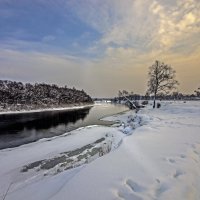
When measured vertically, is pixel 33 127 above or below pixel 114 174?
below

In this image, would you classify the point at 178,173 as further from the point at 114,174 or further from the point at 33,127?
the point at 33,127

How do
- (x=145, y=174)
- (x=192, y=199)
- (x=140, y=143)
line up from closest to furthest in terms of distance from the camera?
1. (x=192, y=199)
2. (x=145, y=174)
3. (x=140, y=143)

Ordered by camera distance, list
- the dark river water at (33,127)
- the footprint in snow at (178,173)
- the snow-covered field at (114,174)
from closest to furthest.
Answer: the snow-covered field at (114,174) → the footprint in snow at (178,173) → the dark river water at (33,127)

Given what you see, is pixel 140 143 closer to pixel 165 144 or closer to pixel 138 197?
pixel 165 144

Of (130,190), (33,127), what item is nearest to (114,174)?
(130,190)

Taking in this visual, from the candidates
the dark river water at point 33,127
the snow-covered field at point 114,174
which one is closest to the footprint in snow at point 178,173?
the snow-covered field at point 114,174

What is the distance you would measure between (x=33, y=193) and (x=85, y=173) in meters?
1.49

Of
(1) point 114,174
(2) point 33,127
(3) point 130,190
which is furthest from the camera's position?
(2) point 33,127

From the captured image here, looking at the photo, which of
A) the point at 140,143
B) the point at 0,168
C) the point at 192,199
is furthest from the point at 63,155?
the point at 192,199

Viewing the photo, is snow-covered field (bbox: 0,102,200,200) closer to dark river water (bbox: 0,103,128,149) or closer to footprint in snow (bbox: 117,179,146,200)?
footprint in snow (bbox: 117,179,146,200)

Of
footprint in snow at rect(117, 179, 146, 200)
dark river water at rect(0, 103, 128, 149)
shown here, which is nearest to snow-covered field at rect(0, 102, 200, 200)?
footprint in snow at rect(117, 179, 146, 200)

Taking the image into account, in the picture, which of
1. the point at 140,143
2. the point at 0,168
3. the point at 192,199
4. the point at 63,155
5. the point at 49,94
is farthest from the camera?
the point at 49,94

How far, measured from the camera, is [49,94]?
102 m

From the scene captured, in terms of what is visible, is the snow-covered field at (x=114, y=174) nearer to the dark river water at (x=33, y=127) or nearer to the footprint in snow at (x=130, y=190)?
the footprint in snow at (x=130, y=190)
